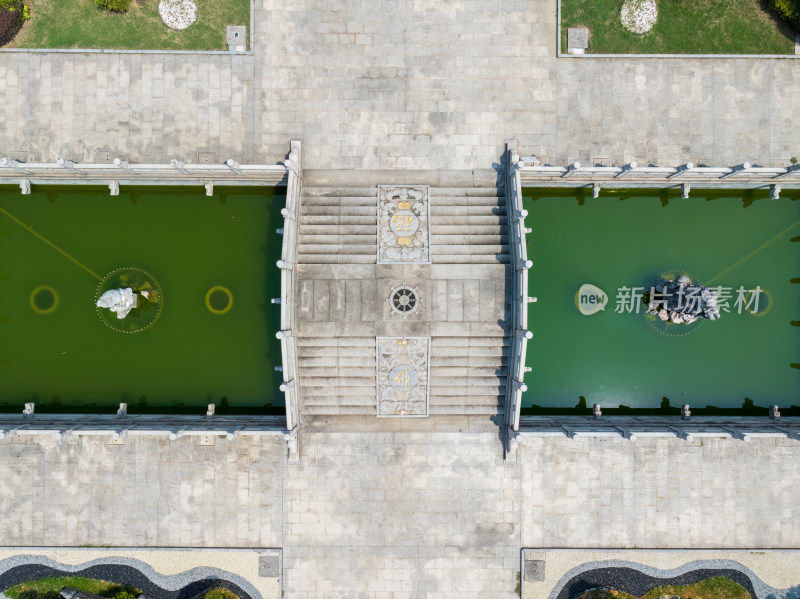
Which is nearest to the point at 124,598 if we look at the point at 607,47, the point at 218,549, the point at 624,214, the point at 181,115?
the point at 218,549

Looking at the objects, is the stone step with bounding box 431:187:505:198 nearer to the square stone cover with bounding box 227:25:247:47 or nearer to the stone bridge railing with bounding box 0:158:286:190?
the stone bridge railing with bounding box 0:158:286:190

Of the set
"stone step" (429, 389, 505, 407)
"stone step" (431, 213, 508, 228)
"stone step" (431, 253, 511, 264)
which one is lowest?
"stone step" (429, 389, 505, 407)

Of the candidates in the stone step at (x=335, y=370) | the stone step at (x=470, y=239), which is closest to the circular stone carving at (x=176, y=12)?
the stone step at (x=470, y=239)

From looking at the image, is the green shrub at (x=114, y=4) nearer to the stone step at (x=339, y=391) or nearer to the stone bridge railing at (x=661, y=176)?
the stone step at (x=339, y=391)

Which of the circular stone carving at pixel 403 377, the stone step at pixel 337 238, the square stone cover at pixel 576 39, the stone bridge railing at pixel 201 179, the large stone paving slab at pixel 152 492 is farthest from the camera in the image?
the square stone cover at pixel 576 39

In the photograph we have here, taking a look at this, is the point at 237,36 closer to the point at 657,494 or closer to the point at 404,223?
the point at 404,223

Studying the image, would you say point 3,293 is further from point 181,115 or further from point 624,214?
point 624,214

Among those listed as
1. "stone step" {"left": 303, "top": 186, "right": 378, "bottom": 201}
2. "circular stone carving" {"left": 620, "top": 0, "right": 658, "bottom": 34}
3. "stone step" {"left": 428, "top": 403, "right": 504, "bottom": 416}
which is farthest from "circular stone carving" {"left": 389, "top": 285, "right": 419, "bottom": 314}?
"circular stone carving" {"left": 620, "top": 0, "right": 658, "bottom": 34}
